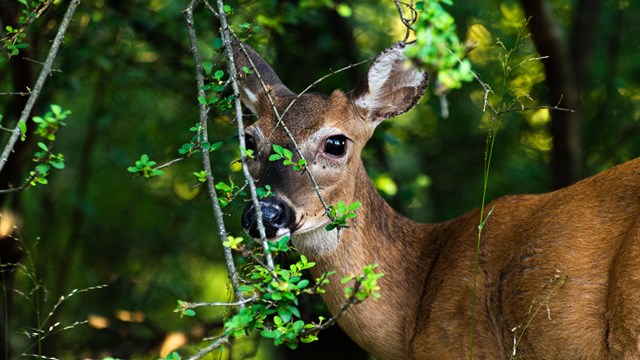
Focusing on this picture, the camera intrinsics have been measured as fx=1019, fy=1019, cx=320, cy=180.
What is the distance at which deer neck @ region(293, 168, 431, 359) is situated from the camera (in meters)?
5.02

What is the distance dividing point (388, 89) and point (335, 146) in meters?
0.51

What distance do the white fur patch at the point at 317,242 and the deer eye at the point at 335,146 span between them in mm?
381

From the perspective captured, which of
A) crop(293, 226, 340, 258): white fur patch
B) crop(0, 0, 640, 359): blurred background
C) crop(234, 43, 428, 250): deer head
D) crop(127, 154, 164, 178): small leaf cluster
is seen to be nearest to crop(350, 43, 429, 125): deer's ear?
crop(234, 43, 428, 250): deer head

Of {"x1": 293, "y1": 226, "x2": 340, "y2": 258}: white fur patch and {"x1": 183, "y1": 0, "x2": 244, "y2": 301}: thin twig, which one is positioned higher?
{"x1": 183, "y1": 0, "x2": 244, "y2": 301}: thin twig

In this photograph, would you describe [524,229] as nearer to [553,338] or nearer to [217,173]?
[553,338]

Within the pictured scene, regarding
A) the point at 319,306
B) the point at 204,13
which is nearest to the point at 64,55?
the point at 204,13

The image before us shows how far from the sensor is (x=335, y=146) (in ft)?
16.6

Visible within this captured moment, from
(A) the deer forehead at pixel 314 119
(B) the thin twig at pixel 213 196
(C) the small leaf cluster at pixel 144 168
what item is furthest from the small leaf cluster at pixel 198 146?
(A) the deer forehead at pixel 314 119

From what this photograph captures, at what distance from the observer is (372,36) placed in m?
9.76

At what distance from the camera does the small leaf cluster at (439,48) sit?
3238mm

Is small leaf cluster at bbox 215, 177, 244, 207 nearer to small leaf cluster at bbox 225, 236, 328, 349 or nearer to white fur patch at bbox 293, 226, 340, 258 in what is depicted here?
small leaf cluster at bbox 225, 236, 328, 349

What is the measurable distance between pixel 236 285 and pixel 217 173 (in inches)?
111

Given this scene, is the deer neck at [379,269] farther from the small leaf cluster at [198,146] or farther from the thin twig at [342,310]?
the thin twig at [342,310]

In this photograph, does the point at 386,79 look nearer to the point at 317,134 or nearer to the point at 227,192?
the point at 317,134
